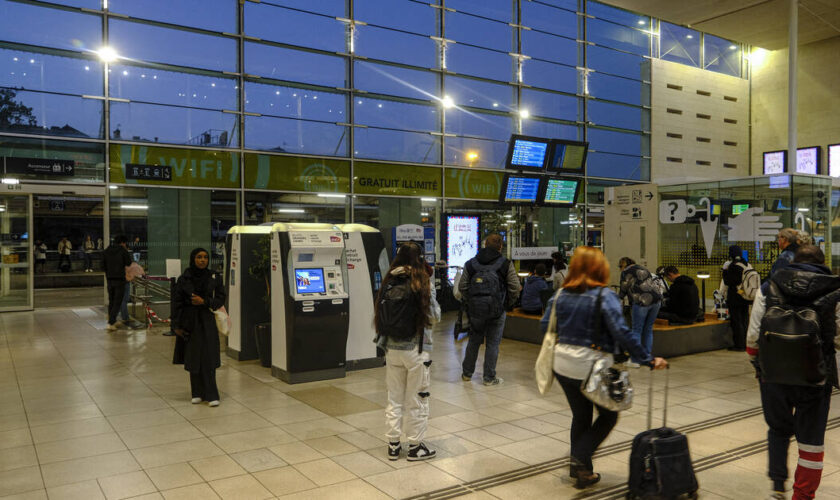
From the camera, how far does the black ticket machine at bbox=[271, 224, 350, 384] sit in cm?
683

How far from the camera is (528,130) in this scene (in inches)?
712

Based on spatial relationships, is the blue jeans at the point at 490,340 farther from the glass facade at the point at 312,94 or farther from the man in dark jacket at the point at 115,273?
the man in dark jacket at the point at 115,273

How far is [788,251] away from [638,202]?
28.9ft

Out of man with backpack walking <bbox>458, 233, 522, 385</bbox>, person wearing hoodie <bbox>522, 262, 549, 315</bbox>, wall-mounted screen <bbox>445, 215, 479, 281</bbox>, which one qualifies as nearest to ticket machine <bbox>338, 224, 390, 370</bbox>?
man with backpack walking <bbox>458, 233, 522, 385</bbox>

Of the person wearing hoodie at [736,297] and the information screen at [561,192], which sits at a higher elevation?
the information screen at [561,192]

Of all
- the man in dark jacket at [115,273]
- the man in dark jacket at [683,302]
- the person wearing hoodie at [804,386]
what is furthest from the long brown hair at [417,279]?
the man in dark jacket at [115,273]

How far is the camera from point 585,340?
3.71m

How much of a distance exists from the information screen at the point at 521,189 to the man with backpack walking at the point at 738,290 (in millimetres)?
3442

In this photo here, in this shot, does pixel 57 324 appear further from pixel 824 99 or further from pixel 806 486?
pixel 824 99

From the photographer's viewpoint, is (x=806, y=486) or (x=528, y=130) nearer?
(x=806, y=486)

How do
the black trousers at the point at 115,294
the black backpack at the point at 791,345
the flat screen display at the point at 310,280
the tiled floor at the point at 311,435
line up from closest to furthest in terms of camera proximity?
the black backpack at the point at 791,345 → the tiled floor at the point at 311,435 → the flat screen display at the point at 310,280 → the black trousers at the point at 115,294

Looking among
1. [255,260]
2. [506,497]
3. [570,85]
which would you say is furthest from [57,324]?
[570,85]

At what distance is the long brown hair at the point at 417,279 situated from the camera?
4.45m

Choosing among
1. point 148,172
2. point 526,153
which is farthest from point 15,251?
point 526,153
